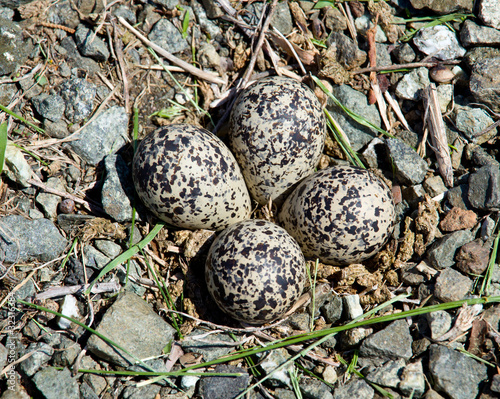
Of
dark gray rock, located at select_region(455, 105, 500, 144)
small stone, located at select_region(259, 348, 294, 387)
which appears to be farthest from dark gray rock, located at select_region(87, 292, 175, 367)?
dark gray rock, located at select_region(455, 105, 500, 144)

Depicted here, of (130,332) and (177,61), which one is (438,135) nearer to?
(177,61)

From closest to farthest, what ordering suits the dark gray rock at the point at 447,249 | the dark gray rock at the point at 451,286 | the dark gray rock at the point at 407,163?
the dark gray rock at the point at 451,286 < the dark gray rock at the point at 447,249 < the dark gray rock at the point at 407,163

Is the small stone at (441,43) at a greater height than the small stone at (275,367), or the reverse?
the small stone at (441,43)

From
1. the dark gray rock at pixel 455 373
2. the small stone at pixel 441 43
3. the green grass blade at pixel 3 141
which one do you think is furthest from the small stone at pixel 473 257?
the green grass blade at pixel 3 141

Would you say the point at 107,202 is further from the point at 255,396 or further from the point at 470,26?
the point at 470,26

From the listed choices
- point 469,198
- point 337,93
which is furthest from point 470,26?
point 469,198

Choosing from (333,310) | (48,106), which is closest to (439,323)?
(333,310)

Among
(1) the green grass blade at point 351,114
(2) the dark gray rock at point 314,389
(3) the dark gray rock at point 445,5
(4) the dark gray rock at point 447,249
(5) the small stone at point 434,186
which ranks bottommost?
(2) the dark gray rock at point 314,389

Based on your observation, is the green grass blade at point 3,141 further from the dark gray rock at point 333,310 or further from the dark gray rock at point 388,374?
the dark gray rock at point 388,374
